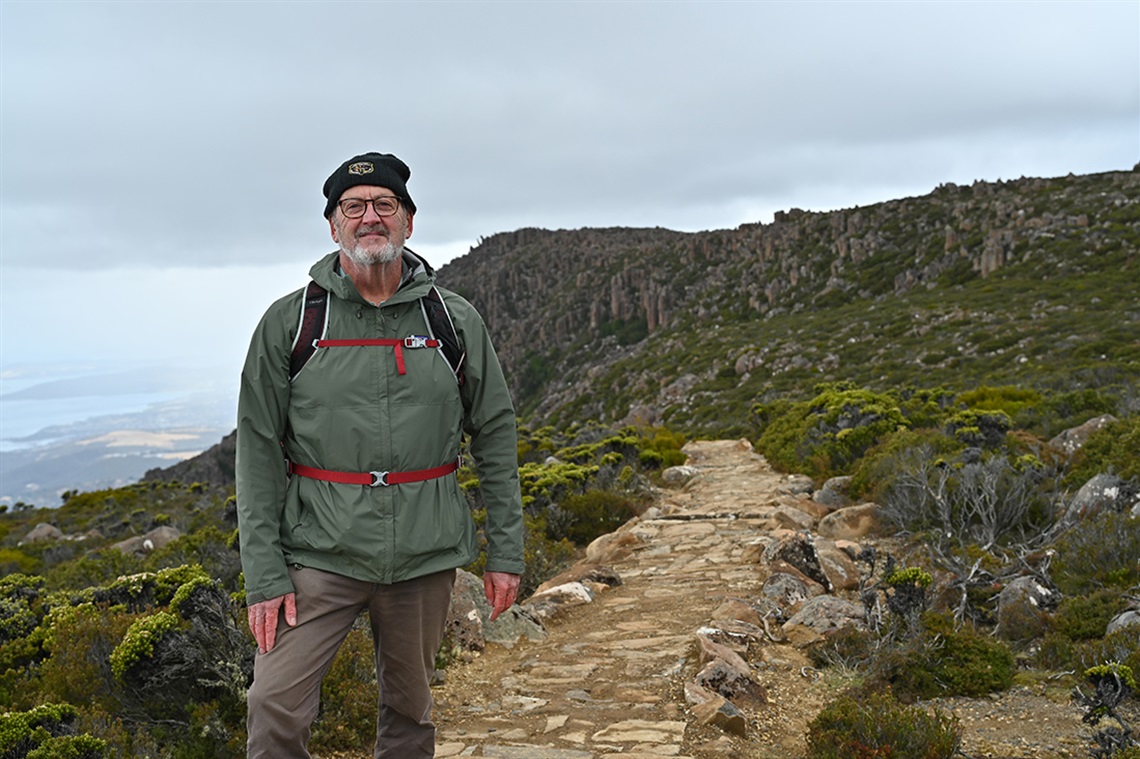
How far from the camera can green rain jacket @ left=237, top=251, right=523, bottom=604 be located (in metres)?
2.64

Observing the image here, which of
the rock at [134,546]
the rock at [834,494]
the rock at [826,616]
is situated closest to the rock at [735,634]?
the rock at [826,616]

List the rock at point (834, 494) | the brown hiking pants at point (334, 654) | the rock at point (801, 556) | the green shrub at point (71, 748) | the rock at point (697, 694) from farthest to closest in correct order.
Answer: the rock at point (834, 494), the rock at point (801, 556), the rock at point (697, 694), the green shrub at point (71, 748), the brown hiking pants at point (334, 654)

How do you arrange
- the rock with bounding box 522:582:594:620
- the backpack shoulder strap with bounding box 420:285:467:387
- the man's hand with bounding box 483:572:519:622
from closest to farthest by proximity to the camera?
the backpack shoulder strap with bounding box 420:285:467:387 → the man's hand with bounding box 483:572:519:622 → the rock with bounding box 522:582:594:620

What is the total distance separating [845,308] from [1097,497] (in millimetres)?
43031

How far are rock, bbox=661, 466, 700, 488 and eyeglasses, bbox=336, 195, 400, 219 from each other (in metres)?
11.8

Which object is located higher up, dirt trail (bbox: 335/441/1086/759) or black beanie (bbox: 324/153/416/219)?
black beanie (bbox: 324/153/416/219)

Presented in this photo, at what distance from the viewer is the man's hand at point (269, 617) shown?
2.58 m

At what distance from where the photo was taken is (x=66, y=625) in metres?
5.30

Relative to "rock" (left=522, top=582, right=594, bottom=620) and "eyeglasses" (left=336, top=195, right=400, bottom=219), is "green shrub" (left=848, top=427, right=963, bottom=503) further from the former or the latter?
"eyeglasses" (left=336, top=195, right=400, bottom=219)

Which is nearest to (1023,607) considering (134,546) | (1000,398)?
(1000,398)

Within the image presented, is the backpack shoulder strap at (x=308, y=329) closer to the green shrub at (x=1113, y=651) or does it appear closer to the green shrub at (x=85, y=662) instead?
the green shrub at (x=85, y=662)

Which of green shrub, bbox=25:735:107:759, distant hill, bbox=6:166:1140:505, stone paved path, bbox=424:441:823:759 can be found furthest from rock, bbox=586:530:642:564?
distant hill, bbox=6:166:1140:505

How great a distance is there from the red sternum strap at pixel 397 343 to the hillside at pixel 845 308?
57.1 feet

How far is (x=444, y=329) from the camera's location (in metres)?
2.93
